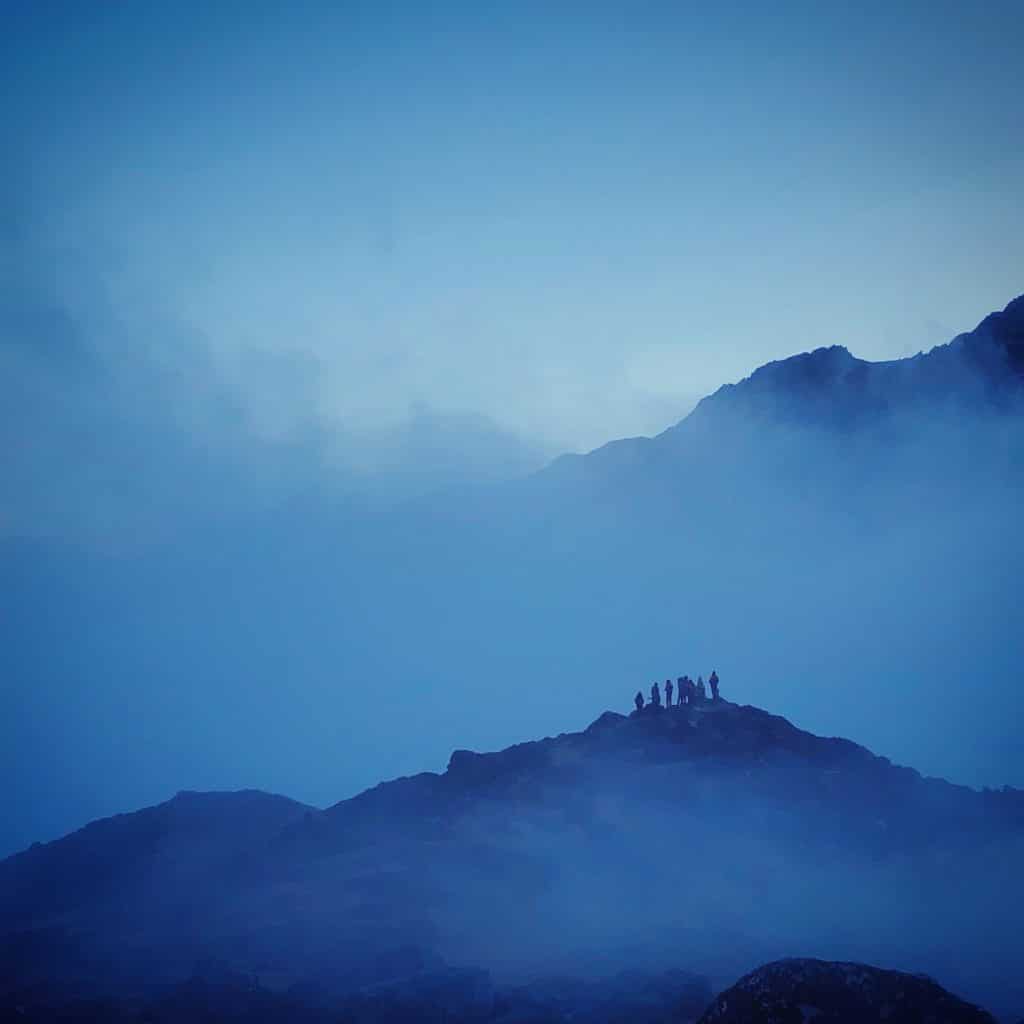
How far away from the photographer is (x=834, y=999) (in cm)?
1762

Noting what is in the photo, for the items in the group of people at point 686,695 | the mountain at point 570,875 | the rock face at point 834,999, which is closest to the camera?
the rock face at point 834,999

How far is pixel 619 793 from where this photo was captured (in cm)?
6531

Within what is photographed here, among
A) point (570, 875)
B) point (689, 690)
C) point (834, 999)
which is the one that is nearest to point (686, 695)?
point (689, 690)

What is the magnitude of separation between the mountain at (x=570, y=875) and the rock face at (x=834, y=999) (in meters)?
29.8

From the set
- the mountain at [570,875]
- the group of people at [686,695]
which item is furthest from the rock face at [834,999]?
the group of people at [686,695]

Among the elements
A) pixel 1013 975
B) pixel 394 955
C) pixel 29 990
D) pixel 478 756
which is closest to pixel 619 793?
pixel 478 756

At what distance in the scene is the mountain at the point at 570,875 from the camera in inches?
1930

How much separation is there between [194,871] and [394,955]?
27875 millimetres

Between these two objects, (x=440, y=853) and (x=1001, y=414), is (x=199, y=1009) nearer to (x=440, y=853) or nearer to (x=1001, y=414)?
(x=440, y=853)

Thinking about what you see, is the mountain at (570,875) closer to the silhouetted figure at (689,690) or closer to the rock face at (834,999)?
the silhouetted figure at (689,690)

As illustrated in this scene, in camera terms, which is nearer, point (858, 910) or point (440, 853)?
point (858, 910)

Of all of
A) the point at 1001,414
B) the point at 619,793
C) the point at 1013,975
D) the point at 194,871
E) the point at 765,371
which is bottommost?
the point at 1013,975

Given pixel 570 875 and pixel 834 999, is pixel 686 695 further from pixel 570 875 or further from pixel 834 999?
pixel 834 999

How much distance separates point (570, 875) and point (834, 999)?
153ft
